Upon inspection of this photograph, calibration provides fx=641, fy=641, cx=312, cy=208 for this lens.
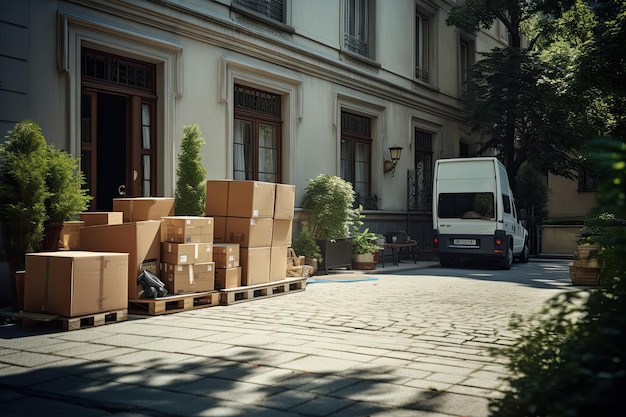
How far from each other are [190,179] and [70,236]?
8.96 ft

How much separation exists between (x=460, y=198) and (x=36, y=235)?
11052mm

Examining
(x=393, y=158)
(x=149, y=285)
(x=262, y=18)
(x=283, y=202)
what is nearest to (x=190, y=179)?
(x=283, y=202)

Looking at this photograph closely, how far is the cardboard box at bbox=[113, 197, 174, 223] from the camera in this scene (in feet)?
28.9

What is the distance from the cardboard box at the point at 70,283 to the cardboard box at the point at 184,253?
1047 mm

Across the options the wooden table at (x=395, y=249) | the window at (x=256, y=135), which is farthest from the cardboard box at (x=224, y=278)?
the wooden table at (x=395, y=249)

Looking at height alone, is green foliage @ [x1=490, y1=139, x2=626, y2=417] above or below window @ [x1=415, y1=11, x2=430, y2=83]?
below

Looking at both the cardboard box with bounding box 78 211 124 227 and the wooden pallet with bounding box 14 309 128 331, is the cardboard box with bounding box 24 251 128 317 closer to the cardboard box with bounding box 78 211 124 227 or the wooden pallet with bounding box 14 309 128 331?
the wooden pallet with bounding box 14 309 128 331

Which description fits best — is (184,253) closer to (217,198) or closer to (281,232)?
(217,198)

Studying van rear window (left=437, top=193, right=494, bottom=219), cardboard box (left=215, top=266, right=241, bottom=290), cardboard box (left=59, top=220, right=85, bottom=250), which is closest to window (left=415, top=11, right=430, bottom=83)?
van rear window (left=437, top=193, right=494, bottom=219)

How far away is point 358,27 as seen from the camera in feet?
59.4

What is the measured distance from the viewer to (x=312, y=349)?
5.63 metres

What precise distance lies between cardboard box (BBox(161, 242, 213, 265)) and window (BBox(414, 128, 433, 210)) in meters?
12.7

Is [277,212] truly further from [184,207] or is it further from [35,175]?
[35,175]

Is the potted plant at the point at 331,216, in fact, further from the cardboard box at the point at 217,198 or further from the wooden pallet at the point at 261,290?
the cardboard box at the point at 217,198
